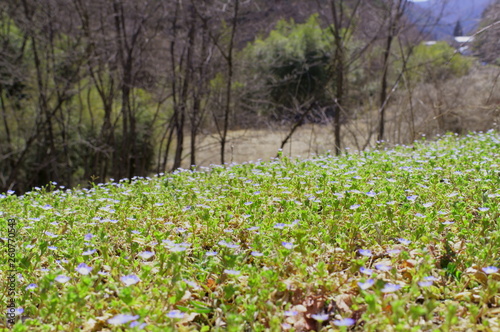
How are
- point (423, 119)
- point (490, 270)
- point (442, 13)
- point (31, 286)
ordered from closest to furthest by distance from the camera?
point (490, 270) → point (31, 286) → point (442, 13) → point (423, 119)

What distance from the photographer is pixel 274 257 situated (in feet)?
6.55

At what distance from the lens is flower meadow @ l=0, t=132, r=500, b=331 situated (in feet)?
5.49

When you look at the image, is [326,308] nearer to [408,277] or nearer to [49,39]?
[408,277]

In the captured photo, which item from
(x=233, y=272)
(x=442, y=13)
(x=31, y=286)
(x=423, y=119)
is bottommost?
(x=31, y=286)

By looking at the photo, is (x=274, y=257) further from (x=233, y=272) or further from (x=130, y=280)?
(x=130, y=280)

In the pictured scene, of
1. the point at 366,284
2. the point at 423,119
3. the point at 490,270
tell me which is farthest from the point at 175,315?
the point at 423,119

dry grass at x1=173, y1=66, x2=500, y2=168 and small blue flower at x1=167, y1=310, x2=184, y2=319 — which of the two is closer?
small blue flower at x1=167, y1=310, x2=184, y2=319

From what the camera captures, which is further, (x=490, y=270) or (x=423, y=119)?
(x=423, y=119)

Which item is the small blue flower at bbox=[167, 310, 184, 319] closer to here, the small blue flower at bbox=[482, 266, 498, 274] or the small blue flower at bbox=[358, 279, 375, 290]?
the small blue flower at bbox=[358, 279, 375, 290]

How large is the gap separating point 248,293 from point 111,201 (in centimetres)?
166

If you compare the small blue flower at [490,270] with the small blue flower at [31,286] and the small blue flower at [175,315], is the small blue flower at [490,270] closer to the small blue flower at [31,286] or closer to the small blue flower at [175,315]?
the small blue flower at [175,315]

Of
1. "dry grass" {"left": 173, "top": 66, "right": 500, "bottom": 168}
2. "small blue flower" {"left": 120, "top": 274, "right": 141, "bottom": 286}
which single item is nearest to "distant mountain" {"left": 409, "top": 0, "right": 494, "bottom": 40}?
"dry grass" {"left": 173, "top": 66, "right": 500, "bottom": 168}

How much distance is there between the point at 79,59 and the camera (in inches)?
377

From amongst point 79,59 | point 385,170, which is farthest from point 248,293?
point 79,59
